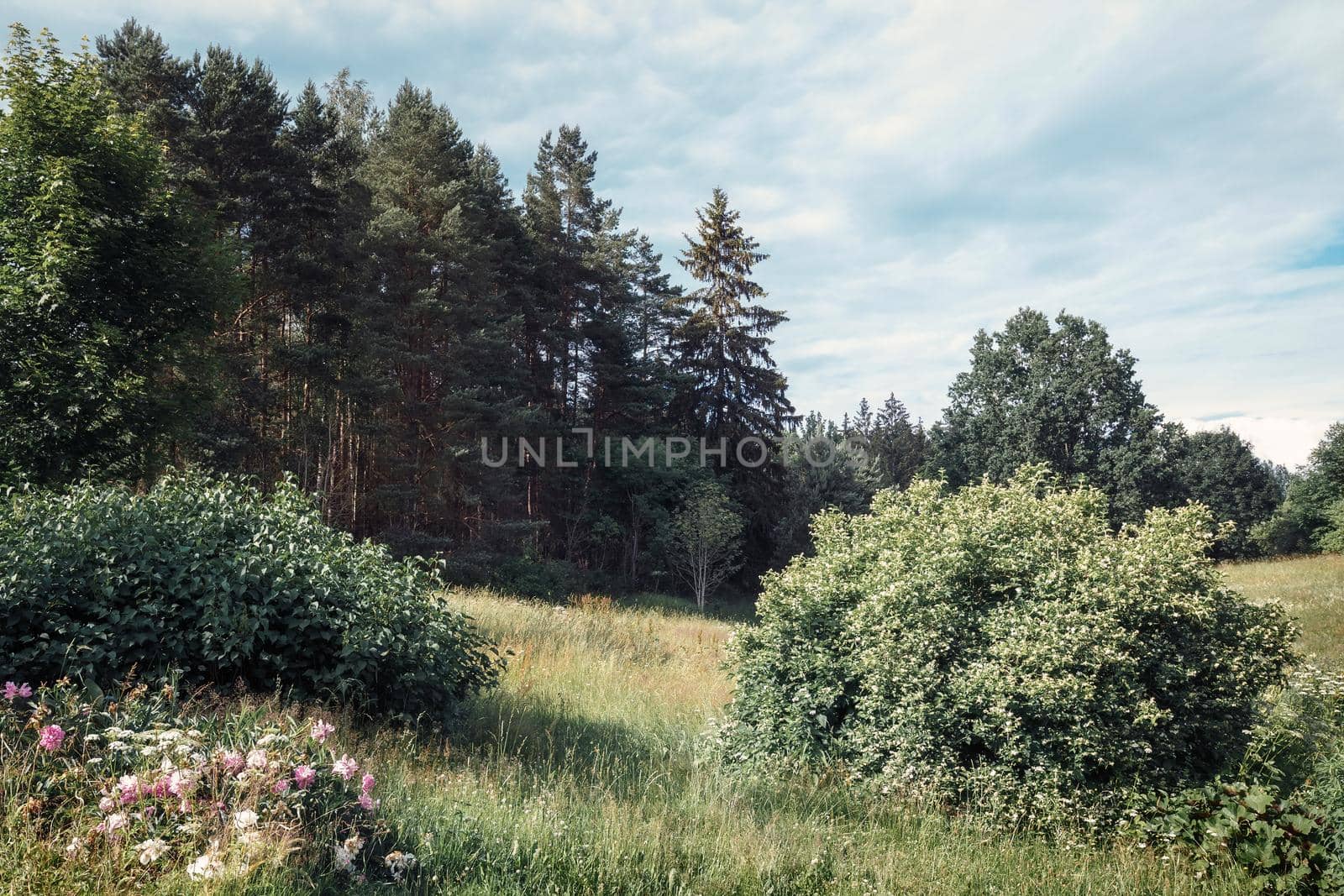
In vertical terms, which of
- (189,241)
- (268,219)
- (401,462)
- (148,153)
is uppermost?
(268,219)

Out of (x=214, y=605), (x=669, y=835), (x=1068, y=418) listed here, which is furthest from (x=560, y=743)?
(x=1068, y=418)

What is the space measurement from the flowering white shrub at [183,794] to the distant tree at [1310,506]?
4743cm

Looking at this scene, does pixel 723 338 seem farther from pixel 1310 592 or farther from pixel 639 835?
pixel 639 835

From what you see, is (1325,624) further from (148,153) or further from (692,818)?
(148,153)

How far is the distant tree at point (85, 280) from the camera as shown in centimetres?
1139

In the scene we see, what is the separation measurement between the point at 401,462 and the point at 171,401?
9.38 m

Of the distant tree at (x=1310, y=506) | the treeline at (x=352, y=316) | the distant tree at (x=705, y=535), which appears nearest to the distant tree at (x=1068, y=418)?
the distant tree at (x=1310, y=506)

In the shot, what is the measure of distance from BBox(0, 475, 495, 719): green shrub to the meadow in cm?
45

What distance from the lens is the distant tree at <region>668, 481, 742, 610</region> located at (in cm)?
3025

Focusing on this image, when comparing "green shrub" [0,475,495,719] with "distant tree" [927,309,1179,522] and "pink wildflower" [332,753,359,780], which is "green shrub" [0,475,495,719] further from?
"distant tree" [927,309,1179,522]

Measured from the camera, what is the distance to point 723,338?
3412 centimetres

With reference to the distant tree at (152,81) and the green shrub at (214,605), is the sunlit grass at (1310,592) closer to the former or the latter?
the green shrub at (214,605)

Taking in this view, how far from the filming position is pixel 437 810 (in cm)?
395

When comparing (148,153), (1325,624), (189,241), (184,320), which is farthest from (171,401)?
(1325,624)
